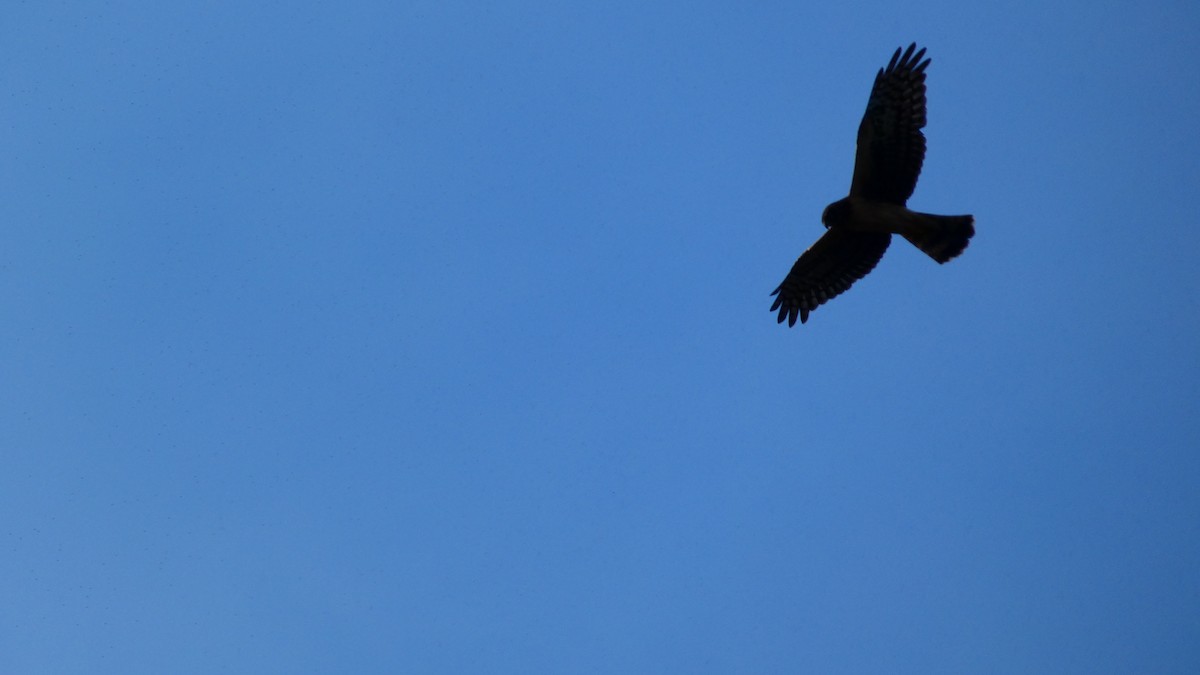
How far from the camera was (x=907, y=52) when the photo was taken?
45.0ft

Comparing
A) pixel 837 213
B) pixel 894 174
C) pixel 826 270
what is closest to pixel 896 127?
pixel 894 174

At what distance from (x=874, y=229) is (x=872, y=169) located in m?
0.75

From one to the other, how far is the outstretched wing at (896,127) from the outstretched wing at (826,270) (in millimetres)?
895

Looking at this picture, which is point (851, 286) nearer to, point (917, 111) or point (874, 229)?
point (874, 229)

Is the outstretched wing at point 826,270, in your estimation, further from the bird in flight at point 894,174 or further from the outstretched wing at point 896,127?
the outstretched wing at point 896,127

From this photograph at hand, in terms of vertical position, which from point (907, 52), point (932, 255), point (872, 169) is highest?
point (907, 52)

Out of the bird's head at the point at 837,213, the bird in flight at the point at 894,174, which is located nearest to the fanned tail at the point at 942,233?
the bird in flight at the point at 894,174

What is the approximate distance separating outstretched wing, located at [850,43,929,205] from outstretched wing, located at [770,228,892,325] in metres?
0.90

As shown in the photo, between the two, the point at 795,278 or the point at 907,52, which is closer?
the point at 907,52

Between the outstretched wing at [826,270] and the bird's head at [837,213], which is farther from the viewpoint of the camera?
the outstretched wing at [826,270]

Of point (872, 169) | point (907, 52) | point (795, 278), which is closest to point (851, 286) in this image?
point (795, 278)

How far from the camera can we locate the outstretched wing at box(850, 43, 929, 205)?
13.6m

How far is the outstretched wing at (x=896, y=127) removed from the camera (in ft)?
44.7

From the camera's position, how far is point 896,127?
1364cm
